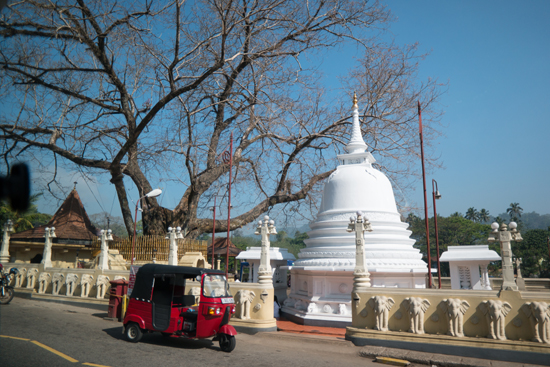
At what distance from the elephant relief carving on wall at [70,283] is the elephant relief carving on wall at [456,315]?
1413 cm

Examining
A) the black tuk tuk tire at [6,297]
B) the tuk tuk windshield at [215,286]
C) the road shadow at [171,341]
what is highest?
the tuk tuk windshield at [215,286]

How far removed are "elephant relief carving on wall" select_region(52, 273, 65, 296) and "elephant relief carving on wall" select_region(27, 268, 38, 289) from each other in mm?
1734

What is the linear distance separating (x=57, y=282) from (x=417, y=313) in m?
14.8

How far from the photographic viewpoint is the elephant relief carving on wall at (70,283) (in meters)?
15.6

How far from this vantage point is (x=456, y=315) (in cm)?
852

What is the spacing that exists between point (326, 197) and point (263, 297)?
228 inches

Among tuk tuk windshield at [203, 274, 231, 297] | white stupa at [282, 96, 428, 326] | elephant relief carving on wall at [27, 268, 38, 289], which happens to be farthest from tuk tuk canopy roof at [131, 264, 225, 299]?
→ elephant relief carving on wall at [27, 268, 38, 289]

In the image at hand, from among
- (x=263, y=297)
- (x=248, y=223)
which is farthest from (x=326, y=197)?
(x=248, y=223)

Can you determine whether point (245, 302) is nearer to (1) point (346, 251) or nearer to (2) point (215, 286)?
(2) point (215, 286)

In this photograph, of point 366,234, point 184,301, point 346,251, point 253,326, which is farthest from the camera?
point 366,234

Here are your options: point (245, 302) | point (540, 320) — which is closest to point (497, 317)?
point (540, 320)

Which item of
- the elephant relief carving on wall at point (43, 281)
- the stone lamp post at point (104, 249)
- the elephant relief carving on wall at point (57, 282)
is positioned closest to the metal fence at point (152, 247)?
the elephant relief carving on wall at point (57, 282)

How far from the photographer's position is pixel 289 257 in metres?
17.4

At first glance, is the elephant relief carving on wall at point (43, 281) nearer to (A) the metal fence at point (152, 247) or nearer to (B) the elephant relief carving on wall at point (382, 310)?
(A) the metal fence at point (152, 247)
